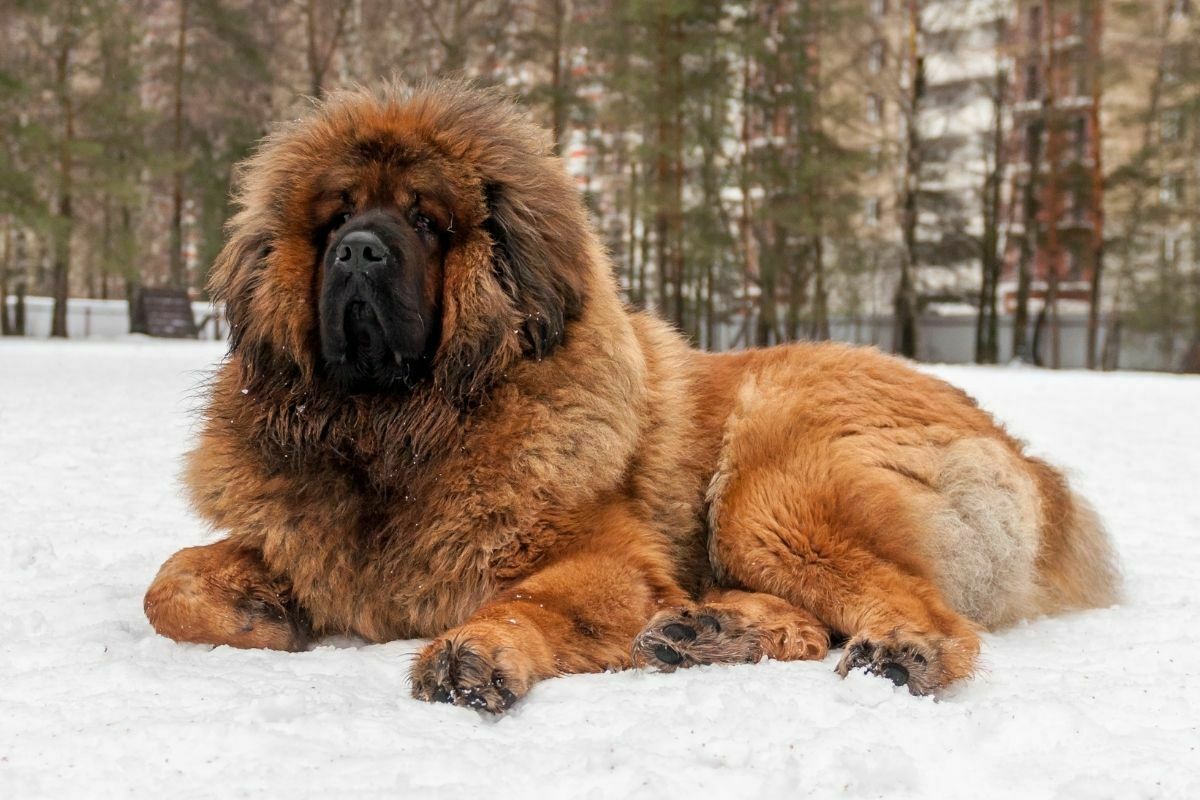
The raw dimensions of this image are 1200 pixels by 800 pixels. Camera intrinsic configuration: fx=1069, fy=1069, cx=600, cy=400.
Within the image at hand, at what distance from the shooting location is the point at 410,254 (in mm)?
3191

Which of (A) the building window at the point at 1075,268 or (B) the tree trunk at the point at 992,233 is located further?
(A) the building window at the point at 1075,268

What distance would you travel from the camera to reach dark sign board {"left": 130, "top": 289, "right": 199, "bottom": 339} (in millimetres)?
30062

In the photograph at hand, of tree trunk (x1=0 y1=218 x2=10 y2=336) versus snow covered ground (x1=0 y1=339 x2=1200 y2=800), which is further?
tree trunk (x1=0 y1=218 x2=10 y2=336)

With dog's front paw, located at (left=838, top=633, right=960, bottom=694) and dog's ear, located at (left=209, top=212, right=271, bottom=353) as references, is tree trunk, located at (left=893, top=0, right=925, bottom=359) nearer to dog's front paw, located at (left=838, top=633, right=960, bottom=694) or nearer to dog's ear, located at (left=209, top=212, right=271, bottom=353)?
dog's ear, located at (left=209, top=212, right=271, bottom=353)

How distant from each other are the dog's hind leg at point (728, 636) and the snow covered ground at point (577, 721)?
3.8 inches

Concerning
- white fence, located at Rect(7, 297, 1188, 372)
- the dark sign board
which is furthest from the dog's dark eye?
white fence, located at Rect(7, 297, 1188, 372)

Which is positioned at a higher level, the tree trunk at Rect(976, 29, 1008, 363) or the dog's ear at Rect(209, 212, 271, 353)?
the tree trunk at Rect(976, 29, 1008, 363)

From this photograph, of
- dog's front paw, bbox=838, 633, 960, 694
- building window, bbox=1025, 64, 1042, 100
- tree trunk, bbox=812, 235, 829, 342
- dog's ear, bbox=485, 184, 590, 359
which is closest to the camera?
dog's front paw, bbox=838, 633, 960, 694

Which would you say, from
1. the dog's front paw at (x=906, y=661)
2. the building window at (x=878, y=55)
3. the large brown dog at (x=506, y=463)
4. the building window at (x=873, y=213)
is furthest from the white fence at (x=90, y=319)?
the dog's front paw at (x=906, y=661)

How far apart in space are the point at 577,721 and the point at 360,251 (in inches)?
58.4

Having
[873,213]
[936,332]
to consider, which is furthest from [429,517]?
[936,332]

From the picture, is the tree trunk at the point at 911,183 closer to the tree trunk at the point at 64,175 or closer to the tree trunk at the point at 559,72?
the tree trunk at the point at 559,72

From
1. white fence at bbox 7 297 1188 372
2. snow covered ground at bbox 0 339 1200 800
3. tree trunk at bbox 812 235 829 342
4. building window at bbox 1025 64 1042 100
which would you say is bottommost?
snow covered ground at bbox 0 339 1200 800

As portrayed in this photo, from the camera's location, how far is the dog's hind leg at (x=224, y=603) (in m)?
3.01
